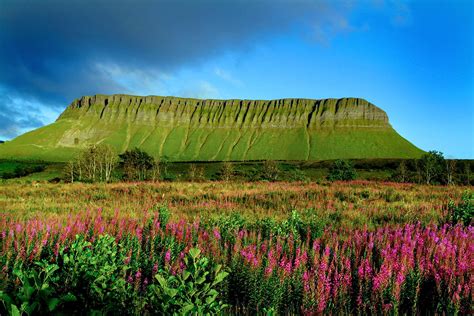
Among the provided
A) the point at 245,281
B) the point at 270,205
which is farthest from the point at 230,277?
the point at 270,205

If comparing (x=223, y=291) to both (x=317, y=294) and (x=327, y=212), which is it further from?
(x=327, y=212)

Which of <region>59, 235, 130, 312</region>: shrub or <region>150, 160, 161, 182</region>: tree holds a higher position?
<region>150, 160, 161, 182</region>: tree

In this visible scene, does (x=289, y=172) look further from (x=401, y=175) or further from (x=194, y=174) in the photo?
(x=194, y=174)

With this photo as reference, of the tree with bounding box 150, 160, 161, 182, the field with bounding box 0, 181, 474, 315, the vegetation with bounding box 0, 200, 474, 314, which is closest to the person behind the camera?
the field with bounding box 0, 181, 474, 315

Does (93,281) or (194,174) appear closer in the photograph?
(93,281)

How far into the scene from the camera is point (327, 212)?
386 inches

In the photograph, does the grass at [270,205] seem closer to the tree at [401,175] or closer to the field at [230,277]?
the field at [230,277]

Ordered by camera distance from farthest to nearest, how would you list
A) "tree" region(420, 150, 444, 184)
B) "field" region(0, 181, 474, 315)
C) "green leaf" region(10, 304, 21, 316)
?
"tree" region(420, 150, 444, 184)
"field" region(0, 181, 474, 315)
"green leaf" region(10, 304, 21, 316)

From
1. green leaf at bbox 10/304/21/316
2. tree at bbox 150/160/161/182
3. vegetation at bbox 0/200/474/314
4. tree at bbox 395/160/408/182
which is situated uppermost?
tree at bbox 395/160/408/182

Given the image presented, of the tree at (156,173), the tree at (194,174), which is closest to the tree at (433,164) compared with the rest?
the tree at (194,174)

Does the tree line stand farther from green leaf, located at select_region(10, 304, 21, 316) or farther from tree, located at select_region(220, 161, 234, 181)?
green leaf, located at select_region(10, 304, 21, 316)

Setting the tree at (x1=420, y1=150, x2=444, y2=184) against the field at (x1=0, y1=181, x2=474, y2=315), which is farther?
the tree at (x1=420, y1=150, x2=444, y2=184)

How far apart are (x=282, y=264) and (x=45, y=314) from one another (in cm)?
273

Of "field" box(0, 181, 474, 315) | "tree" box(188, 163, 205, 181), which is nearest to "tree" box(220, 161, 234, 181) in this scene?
"tree" box(188, 163, 205, 181)
